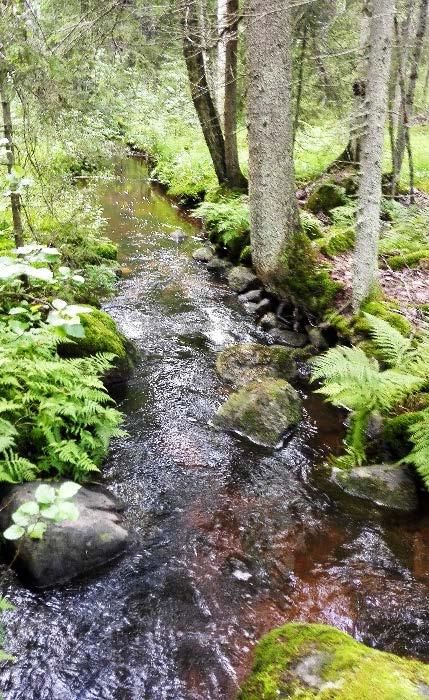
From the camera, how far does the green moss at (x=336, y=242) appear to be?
9180mm

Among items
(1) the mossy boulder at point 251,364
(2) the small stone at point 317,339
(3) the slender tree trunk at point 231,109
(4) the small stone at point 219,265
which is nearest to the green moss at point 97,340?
(1) the mossy boulder at point 251,364

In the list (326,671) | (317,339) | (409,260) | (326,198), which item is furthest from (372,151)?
(326,671)

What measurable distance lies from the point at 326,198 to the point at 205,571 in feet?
31.7

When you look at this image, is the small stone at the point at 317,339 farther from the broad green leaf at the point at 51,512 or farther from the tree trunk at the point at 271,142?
the broad green leaf at the point at 51,512

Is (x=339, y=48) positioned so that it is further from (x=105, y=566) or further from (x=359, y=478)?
(x=105, y=566)

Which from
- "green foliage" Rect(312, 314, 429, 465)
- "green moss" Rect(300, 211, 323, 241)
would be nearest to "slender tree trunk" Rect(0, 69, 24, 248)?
"green foliage" Rect(312, 314, 429, 465)

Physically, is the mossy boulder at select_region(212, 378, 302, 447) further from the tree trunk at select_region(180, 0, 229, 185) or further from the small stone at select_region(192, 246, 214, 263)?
the tree trunk at select_region(180, 0, 229, 185)

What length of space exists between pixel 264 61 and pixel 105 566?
25.7 feet

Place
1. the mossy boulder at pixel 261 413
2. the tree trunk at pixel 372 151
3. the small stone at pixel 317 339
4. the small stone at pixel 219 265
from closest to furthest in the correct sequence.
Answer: the mossy boulder at pixel 261 413 < the tree trunk at pixel 372 151 < the small stone at pixel 317 339 < the small stone at pixel 219 265

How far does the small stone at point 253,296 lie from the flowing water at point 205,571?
3086mm

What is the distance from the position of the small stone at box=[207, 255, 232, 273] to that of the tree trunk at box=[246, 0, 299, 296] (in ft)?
6.87

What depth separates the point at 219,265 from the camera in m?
11.3

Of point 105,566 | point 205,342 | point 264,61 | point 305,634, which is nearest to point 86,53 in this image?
point 264,61

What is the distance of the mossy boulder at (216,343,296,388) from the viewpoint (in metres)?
6.87
